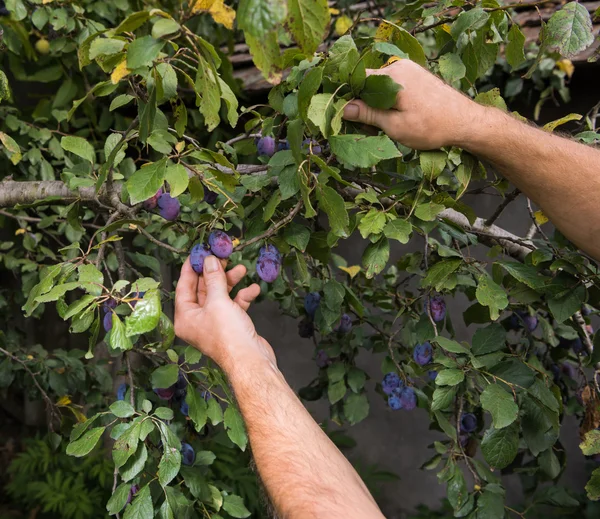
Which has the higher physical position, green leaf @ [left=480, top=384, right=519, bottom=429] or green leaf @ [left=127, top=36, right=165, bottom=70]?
green leaf @ [left=127, top=36, right=165, bottom=70]

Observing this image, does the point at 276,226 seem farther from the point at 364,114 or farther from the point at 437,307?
the point at 437,307

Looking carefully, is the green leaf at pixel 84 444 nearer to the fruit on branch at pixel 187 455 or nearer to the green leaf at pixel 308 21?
the fruit on branch at pixel 187 455

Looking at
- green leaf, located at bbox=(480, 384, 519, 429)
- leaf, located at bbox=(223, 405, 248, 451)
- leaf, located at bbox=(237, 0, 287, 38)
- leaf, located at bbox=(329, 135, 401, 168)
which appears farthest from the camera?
leaf, located at bbox=(223, 405, 248, 451)

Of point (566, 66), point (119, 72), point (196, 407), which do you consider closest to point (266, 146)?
point (119, 72)

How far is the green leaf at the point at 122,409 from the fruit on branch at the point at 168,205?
0.38 metres

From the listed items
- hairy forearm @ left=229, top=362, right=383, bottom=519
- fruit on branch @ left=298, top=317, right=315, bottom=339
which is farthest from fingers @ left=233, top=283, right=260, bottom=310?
fruit on branch @ left=298, top=317, right=315, bottom=339

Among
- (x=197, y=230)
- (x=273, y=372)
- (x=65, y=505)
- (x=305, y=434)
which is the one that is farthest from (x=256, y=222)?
(x=65, y=505)

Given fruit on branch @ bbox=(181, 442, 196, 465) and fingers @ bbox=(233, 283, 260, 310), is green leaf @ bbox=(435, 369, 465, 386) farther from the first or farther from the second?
fruit on branch @ bbox=(181, 442, 196, 465)

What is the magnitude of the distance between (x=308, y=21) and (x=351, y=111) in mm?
352

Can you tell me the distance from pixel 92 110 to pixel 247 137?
1.27 meters

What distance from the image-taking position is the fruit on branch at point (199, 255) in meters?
1.06

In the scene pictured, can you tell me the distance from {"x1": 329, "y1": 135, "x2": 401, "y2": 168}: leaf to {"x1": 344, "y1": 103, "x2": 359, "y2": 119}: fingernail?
0.23 ft

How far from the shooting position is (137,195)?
85 centimetres

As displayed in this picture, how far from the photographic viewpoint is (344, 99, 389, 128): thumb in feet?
2.84
